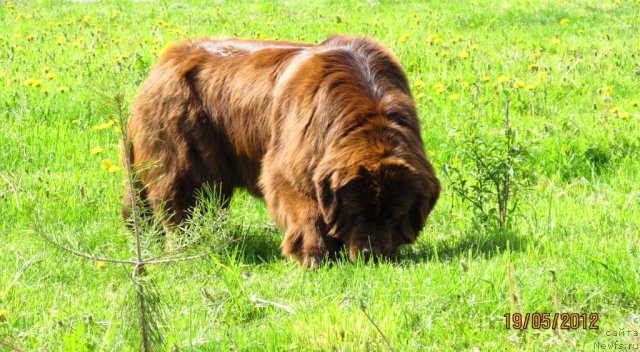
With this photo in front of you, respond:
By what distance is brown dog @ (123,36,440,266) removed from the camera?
17.5 feet

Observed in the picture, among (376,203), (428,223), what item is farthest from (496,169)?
(376,203)

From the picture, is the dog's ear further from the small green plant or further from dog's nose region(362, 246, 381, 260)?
the small green plant

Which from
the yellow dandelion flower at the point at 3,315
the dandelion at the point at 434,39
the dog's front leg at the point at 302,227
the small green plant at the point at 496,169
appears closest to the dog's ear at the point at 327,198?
the dog's front leg at the point at 302,227

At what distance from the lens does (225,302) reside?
475cm

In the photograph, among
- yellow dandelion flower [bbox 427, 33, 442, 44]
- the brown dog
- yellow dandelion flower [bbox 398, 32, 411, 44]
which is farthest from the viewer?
yellow dandelion flower [bbox 398, 32, 411, 44]

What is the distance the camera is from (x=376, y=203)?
5301mm

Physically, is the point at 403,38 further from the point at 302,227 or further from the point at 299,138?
the point at 302,227

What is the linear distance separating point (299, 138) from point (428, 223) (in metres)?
1.25

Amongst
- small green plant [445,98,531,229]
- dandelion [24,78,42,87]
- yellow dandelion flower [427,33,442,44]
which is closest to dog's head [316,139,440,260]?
small green plant [445,98,531,229]

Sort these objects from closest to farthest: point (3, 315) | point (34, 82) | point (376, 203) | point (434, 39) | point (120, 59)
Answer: point (3, 315)
point (376, 203)
point (34, 82)
point (120, 59)
point (434, 39)

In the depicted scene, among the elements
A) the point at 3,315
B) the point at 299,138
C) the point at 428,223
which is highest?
the point at 299,138

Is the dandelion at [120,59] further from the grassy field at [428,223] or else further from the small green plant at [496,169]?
the small green plant at [496,169]

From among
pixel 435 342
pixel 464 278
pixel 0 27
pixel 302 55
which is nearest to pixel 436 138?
pixel 302 55

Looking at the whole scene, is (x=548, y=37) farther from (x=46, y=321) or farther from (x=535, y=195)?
(x=46, y=321)
